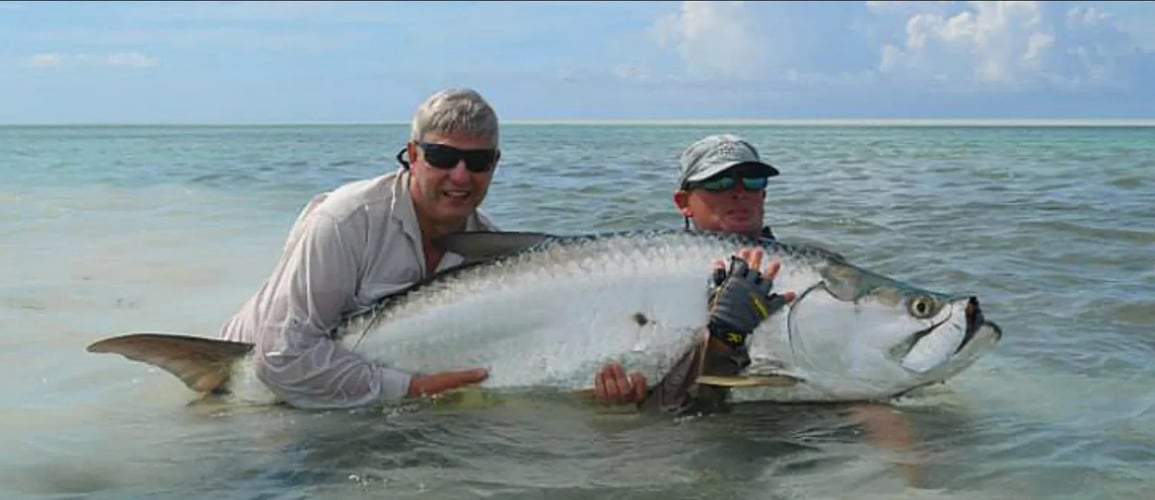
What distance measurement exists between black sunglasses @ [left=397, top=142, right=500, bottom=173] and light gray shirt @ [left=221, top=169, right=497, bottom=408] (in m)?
0.21

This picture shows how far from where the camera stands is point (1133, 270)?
7.19 meters

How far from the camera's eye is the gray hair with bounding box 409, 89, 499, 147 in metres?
3.77

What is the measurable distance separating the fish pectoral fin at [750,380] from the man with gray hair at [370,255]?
72cm

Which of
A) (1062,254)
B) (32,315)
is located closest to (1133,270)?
(1062,254)

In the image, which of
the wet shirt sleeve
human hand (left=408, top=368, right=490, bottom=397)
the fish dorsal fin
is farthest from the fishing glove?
the wet shirt sleeve

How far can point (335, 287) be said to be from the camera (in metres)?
3.83

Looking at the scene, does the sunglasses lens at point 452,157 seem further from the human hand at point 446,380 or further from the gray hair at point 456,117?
the human hand at point 446,380

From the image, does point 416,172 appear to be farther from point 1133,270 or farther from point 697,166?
point 1133,270

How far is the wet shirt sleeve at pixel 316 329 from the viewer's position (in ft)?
12.5

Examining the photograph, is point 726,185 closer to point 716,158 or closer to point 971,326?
point 716,158

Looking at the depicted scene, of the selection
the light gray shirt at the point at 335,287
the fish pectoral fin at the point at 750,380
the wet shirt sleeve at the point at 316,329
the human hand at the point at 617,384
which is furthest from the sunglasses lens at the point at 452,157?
the fish pectoral fin at the point at 750,380

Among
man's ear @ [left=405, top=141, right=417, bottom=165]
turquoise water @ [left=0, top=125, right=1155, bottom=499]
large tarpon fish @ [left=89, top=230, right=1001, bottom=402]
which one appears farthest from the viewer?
man's ear @ [left=405, top=141, right=417, bottom=165]

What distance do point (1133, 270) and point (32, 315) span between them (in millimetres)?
6047

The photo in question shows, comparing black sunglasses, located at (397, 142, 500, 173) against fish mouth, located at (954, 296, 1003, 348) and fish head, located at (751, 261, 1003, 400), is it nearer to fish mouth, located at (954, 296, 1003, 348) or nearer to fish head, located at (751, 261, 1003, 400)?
fish head, located at (751, 261, 1003, 400)
